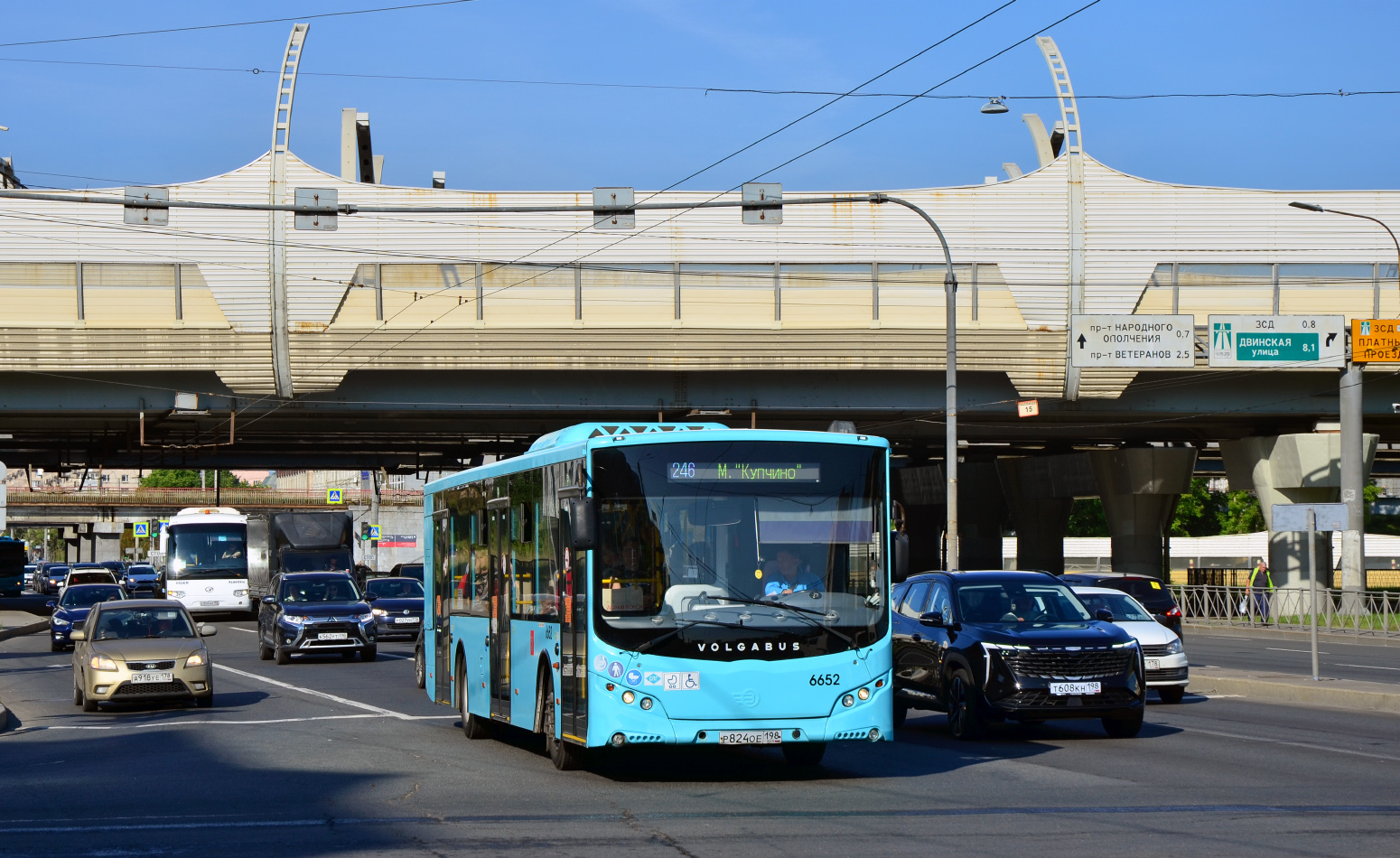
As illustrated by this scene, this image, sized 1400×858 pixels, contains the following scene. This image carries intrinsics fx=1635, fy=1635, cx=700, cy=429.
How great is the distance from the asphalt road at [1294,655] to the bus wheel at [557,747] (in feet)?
46.5

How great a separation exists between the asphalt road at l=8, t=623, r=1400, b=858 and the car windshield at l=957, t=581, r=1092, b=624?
1181mm

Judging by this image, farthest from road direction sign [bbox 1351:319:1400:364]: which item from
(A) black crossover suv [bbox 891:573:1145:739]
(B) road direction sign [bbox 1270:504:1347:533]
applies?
(A) black crossover suv [bbox 891:573:1145:739]

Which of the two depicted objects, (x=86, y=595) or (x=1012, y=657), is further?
(x=86, y=595)

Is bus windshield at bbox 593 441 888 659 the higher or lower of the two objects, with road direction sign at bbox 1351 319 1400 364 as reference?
lower

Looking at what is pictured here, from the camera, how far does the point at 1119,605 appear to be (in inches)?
802

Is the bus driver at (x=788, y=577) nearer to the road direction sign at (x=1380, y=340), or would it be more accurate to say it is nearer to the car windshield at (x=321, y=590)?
the car windshield at (x=321, y=590)

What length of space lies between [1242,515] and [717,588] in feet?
317

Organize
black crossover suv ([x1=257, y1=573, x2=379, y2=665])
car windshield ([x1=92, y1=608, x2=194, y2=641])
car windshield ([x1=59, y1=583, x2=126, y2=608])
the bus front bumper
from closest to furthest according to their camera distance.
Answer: the bus front bumper < car windshield ([x1=92, y1=608, x2=194, y2=641]) < black crossover suv ([x1=257, y1=573, x2=379, y2=665]) < car windshield ([x1=59, y1=583, x2=126, y2=608])

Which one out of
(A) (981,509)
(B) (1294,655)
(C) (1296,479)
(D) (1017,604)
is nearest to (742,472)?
(D) (1017,604)

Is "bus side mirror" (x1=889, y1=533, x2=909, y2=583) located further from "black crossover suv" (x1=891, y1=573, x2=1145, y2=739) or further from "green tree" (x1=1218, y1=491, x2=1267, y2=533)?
"green tree" (x1=1218, y1=491, x2=1267, y2=533)

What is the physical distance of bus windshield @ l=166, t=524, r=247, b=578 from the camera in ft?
155

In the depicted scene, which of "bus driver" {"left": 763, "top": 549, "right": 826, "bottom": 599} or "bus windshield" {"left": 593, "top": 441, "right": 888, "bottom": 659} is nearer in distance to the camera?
"bus windshield" {"left": 593, "top": 441, "right": 888, "bottom": 659}

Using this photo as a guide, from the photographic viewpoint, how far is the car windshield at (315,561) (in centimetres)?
4584

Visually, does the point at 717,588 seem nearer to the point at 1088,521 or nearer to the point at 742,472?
the point at 742,472
